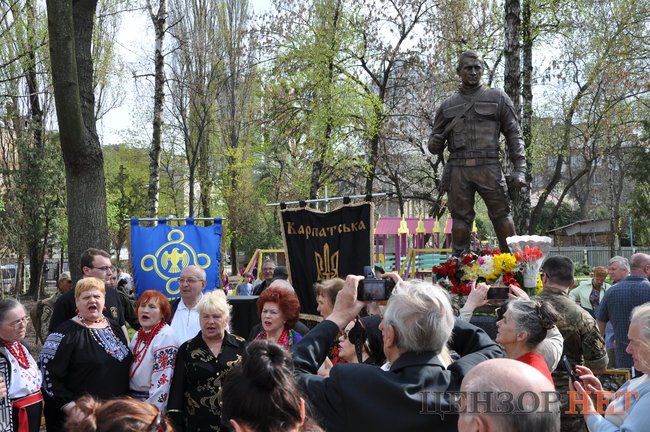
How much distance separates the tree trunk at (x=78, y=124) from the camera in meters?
8.00

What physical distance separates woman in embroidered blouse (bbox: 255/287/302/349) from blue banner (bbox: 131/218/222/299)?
3.64 meters

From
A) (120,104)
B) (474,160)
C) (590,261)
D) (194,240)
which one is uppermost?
(120,104)

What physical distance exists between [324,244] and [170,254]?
224cm

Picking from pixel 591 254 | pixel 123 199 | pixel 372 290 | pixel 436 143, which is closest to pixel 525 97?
pixel 436 143

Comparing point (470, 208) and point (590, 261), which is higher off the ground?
point (470, 208)

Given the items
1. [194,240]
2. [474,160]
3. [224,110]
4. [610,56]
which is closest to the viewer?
[474,160]

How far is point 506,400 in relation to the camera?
209cm

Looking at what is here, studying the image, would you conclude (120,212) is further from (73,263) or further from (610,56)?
(73,263)

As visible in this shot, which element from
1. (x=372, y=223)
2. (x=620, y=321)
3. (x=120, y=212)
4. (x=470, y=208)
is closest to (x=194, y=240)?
(x=372, y=223)

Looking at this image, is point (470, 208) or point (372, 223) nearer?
point (372, 223)

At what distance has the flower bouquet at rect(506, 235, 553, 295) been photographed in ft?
21.8

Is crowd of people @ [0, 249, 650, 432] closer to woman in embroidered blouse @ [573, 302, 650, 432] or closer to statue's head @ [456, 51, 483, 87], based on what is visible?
woman in embroidered blouse @ [573, 302, 650, 432]

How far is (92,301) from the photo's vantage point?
5102 mm

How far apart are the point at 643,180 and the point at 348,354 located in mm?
30463
